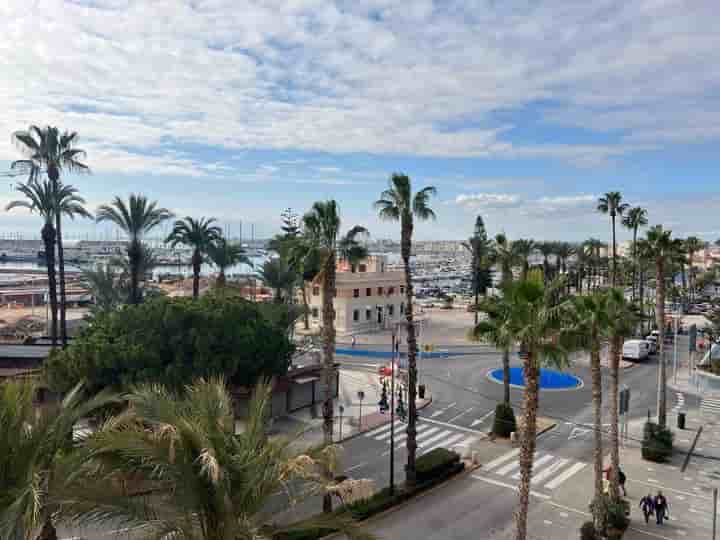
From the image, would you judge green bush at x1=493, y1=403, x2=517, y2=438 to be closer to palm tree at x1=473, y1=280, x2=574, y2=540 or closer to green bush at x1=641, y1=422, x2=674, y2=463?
green bush at x1=641, y1=422, x2=674, y2=463

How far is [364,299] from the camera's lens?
64438mm

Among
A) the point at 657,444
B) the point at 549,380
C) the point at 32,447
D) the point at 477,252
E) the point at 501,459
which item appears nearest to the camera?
the point at 32,447

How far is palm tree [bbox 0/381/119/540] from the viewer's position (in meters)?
7.05

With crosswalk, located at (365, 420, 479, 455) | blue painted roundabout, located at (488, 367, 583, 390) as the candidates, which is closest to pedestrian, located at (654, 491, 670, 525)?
crosswalk, located at (365, 420, 479, 455)

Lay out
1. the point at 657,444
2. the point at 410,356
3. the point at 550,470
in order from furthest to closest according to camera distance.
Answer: the point at 657,444 < the point at 550,470 < the point at 410,356

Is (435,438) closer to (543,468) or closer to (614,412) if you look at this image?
(543,468)

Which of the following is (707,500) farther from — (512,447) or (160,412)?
(160,412)

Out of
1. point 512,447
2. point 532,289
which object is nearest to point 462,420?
point 512,447

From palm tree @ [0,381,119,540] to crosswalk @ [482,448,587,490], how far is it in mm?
19032

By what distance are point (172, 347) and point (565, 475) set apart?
18.4m

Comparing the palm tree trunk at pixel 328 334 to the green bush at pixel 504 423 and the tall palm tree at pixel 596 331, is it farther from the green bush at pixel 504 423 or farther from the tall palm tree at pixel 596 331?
the green bush at pixel 504 423

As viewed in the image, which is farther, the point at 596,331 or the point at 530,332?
the point at 596,331

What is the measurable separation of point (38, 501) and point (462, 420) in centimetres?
2713

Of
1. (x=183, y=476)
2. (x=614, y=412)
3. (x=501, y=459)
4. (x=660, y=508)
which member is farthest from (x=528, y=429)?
(x=501, y=459)
